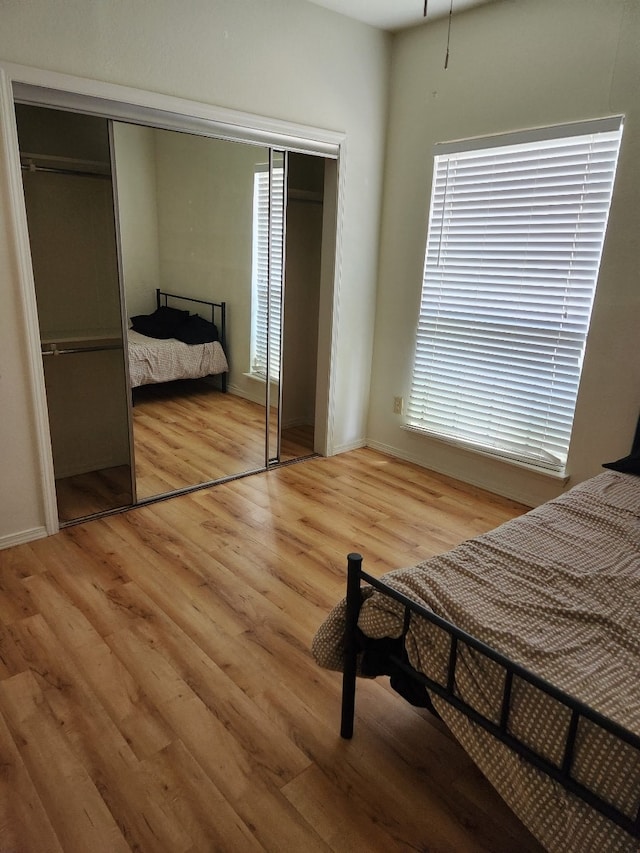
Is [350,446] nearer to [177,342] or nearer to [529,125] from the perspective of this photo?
[177,342]

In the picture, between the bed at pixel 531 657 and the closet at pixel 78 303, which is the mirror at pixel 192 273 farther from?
the bed at pixel 531 657

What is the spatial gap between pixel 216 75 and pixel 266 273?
1.10m

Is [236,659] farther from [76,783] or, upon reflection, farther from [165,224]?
[165,224]

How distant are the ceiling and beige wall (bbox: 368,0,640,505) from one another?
0.32 feet

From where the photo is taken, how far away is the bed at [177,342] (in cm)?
326

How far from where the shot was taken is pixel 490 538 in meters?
1.95

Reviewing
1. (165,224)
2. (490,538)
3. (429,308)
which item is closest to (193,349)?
(165,224)

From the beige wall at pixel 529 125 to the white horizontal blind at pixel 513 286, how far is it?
88 mm

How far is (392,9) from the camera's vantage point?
3291 mm

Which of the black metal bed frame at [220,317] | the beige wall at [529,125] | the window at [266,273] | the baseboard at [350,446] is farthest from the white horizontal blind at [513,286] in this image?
the black metal bed frame at [220,317]

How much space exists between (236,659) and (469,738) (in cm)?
99

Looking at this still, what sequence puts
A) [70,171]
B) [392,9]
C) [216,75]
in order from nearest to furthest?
[70,171]
[216,75]
[392,9]

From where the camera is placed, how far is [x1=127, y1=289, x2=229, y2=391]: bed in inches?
128

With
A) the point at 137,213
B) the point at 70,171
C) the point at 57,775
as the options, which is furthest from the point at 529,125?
the point at 57,775
